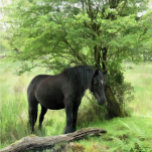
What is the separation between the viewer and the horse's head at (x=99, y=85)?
17.4ft

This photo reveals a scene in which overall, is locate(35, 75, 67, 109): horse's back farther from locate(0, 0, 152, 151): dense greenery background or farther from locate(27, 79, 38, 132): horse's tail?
locate(0, 0, 152, 151): dense greenery background

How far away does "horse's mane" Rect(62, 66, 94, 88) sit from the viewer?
535cm

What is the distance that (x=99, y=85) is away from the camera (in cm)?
530

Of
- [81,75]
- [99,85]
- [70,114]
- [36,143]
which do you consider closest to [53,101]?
[70,114]

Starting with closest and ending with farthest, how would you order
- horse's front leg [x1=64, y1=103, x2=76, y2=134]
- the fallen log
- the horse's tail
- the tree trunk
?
1. the fallen log
2. horse's front leg [x1=64, y1=103, x2=76, y2=134]
3. the horse's tail
4. the tree trunk

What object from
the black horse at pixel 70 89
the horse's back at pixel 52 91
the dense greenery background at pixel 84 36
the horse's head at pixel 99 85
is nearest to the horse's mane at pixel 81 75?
the black horse at pixel 70 89

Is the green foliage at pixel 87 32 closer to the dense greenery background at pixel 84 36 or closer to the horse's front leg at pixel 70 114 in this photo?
the dense greenery background at pixel 84 36

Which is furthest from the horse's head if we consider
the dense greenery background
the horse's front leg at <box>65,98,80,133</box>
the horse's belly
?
the horse's belly

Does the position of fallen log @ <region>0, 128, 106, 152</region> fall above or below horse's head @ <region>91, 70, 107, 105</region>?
below

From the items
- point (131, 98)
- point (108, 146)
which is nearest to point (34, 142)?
point (108, 146)

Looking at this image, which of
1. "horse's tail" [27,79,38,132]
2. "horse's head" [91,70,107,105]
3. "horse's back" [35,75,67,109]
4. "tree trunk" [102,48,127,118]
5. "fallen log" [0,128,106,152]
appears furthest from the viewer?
"tree trunk" [102,48,127,118]

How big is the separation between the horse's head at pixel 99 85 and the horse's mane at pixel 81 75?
0.38 feet

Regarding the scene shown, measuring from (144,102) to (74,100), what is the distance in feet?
17.7

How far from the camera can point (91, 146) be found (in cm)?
416
